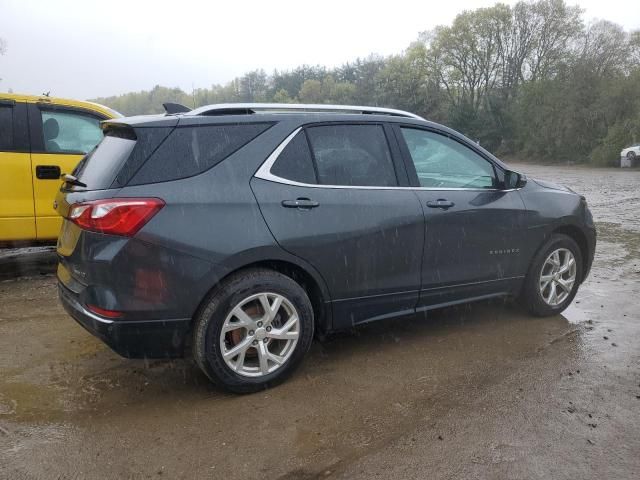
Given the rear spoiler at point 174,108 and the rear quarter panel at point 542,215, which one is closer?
the rear spoiler at point 174,108

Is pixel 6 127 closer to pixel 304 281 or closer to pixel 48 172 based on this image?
pixel 48 172

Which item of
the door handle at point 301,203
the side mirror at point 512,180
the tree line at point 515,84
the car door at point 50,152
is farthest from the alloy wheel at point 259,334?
the tree line at point 515,84

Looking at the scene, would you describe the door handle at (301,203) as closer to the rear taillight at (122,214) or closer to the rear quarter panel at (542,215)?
the rear taillight at (122,214)

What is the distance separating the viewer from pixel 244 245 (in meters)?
3.21

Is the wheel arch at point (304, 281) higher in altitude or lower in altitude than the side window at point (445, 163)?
lower

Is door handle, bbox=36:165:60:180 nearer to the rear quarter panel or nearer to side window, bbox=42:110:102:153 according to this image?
side window, bbox=42:110:102:153

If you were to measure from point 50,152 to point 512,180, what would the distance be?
174 inches

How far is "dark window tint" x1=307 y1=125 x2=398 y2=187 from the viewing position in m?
3.64

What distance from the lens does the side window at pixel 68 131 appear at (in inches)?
225

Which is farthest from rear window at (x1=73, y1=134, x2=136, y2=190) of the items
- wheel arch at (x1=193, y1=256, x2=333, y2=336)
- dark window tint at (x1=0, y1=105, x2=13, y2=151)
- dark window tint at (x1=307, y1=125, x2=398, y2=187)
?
dark window tint at (x1=0, y1=105, x2=13, y2=151)

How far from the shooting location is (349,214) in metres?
3.59

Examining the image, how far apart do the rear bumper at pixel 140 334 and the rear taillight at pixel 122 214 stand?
1.61 feet

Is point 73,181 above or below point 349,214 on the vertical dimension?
above

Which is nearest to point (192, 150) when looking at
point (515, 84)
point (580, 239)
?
point (580, 239)
